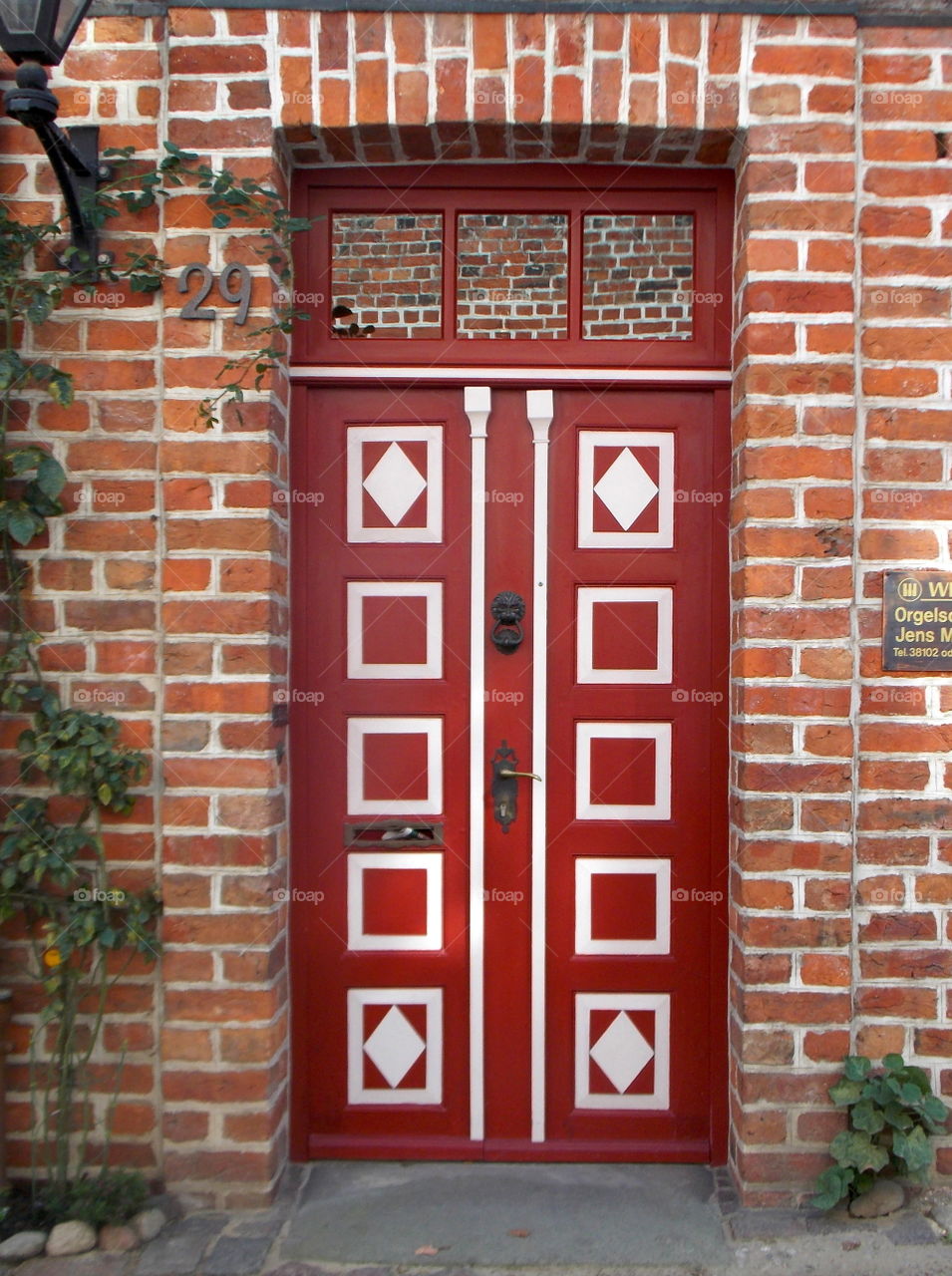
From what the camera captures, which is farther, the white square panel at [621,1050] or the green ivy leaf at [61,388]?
the white square panel at [621,1050]

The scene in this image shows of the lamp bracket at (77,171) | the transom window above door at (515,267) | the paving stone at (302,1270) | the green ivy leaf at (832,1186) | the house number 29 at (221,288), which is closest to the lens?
the lamp bracket at (77,171)

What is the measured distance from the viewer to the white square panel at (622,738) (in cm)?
320

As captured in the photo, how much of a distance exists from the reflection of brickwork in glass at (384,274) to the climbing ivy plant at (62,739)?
26cm

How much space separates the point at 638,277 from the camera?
124 inches

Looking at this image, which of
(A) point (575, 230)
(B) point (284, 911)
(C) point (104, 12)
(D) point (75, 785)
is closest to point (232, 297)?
(C) point (104, 12)

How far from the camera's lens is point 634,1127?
320 cm

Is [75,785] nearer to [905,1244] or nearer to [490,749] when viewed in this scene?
[490,749]

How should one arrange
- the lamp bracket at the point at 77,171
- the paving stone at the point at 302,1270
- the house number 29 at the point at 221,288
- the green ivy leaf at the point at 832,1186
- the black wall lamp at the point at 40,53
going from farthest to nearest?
the house number 29 at the point at 221,288 → the green ivy leaf at the point at 832,1186 → the paving stone at the point at 302,1270 → the lamp bracket at the point at 77,171 → the black wall lamp at the point at 40,53
